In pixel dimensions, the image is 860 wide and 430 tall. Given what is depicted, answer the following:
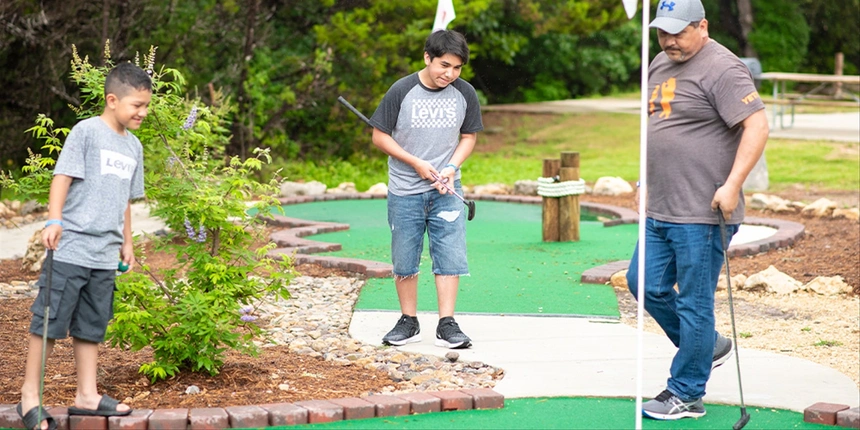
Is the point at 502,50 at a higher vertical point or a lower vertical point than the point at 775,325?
higher

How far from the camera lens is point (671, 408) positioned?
4219mm

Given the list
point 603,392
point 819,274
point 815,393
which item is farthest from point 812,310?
point 603,392

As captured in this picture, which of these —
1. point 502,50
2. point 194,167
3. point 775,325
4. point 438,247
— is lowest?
point 775,325

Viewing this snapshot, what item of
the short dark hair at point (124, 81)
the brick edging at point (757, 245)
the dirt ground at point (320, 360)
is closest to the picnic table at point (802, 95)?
the brick edging at point (757, 245)

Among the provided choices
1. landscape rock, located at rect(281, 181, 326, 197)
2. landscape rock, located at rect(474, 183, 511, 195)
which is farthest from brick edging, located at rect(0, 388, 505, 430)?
landscape rock, located at rect(474, 183, 511, 195)

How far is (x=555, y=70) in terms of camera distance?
26.6m

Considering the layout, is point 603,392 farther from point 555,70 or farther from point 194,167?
point 555,70

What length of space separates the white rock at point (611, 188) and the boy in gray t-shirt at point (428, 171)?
7.70 metres

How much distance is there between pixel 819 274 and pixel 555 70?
19.3m

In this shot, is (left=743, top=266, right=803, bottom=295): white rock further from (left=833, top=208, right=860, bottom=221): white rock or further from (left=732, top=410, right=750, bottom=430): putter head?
(left=833, top=208, right=860, bottom=221): white rock

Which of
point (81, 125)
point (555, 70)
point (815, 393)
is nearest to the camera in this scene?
point (81, 125)

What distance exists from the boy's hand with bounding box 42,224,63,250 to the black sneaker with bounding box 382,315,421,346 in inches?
80.8

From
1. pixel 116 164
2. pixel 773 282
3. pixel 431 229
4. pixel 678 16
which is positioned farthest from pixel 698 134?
pixel 773 282

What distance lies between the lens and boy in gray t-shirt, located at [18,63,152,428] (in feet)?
12.9
